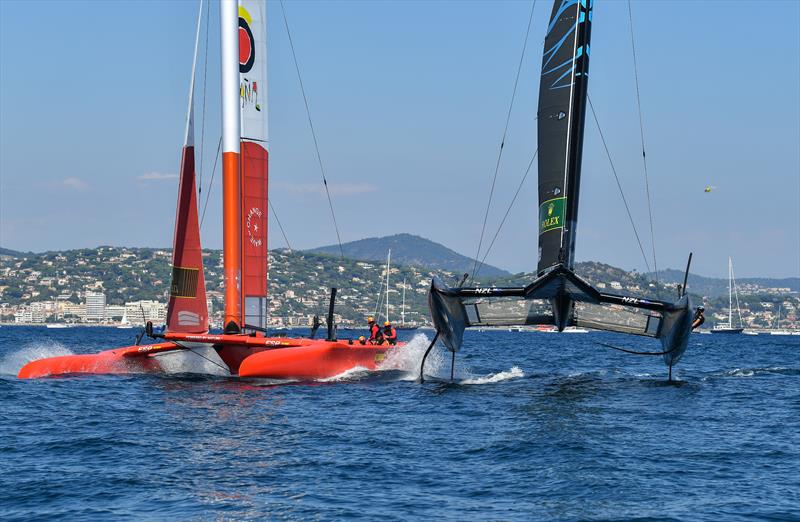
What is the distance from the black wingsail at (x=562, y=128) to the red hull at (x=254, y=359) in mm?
5797

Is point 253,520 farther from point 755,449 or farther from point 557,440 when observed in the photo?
point 755,449

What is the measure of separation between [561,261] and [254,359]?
726 cm

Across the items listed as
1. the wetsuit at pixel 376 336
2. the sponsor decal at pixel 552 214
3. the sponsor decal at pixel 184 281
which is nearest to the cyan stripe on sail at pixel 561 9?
the sponsor decal at pixel 552 214

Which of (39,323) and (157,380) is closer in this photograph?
(157,380)

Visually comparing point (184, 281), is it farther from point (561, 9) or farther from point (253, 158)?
point (561, 9)

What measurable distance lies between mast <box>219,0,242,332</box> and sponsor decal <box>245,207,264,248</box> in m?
0.39

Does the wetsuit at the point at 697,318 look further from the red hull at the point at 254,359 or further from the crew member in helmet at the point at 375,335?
the crew member in helmet at the point at 375,335

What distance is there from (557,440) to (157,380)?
1270 centimetres

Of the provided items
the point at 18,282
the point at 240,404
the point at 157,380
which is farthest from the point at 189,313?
the point at 18,282

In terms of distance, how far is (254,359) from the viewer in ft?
76.9

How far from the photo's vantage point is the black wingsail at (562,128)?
71.8ft

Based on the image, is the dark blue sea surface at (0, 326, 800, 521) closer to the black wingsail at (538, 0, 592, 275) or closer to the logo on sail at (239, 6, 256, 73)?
the black wingsail at (538, 0, 592, 275)

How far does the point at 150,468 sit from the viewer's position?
13.7m

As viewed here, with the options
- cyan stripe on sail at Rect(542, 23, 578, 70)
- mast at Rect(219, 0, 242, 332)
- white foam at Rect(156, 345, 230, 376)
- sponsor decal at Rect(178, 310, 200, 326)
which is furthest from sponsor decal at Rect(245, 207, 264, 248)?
cyan stripe on sail at Rect(542, 23, 578, 70)
